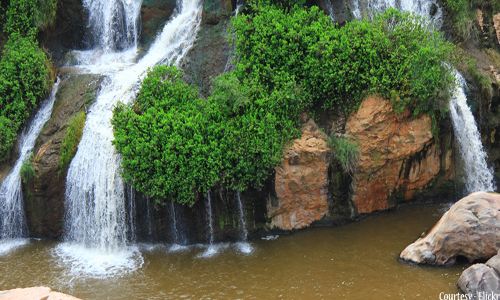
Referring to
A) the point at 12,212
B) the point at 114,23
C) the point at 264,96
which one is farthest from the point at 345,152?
the point at 114,23

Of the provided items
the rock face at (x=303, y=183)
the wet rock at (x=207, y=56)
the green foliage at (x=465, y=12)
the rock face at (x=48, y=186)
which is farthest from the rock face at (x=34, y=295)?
the green foliage at (x=465, y=12)

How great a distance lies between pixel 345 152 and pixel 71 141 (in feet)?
22.7

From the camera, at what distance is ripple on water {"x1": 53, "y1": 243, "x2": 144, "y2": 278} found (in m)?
9.05

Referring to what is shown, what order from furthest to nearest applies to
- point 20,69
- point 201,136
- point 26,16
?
point 26,16 < point 20,69 < point 201,136

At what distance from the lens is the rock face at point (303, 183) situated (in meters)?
9.88

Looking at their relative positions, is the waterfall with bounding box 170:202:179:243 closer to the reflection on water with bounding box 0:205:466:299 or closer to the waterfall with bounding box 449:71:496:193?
the reflection on water with bounding box 0:205:466:299

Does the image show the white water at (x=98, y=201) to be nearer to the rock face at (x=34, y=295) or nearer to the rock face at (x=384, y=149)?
the rock face at (x=34, y=295)

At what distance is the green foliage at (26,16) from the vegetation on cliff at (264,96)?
537cm

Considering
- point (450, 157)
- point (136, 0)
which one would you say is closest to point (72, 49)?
point (136, 0)

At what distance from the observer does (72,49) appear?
14297 mm

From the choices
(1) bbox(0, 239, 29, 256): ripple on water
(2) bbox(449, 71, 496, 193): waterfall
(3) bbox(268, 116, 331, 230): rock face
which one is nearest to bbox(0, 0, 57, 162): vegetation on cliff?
(1) bbox(0, 239, 29, 256): ripple on water

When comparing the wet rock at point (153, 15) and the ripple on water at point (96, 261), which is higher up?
the wet rock at point (153, 15)

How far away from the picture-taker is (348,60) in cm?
995

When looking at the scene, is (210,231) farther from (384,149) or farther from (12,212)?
(12,212)
